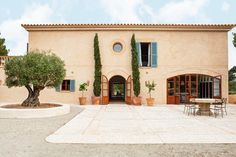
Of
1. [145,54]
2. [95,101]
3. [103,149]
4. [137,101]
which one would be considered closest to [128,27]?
[145,54]

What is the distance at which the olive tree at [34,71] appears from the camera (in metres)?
10.6

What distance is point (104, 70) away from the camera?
16.8 metres

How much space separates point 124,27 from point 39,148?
13071mm

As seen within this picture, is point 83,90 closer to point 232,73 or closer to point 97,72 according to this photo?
point 97,72

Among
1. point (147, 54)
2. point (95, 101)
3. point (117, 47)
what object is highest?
point (117, 47)

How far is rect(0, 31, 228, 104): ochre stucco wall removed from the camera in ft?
55.0

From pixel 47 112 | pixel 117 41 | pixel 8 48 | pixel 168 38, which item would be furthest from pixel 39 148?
pixel 8 48

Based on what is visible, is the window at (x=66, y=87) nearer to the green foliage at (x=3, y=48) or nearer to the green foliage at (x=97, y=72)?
the green foliage at (x=97, y=72)

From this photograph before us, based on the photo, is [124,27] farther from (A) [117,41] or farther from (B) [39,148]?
(B) [39,148]

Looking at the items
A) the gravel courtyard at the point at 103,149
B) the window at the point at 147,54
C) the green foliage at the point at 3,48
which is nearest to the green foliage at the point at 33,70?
the gravel courtyard at the point at 103,149

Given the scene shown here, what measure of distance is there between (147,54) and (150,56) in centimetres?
71

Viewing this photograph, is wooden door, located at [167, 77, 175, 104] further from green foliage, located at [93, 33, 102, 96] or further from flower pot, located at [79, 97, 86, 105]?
flower pot, located at [79, 97, 86, 105]

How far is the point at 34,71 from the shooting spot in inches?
418

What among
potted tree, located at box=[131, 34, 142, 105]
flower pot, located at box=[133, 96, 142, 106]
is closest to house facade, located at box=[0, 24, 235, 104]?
potted tree, located at box=[131, 34, 142, 105]
